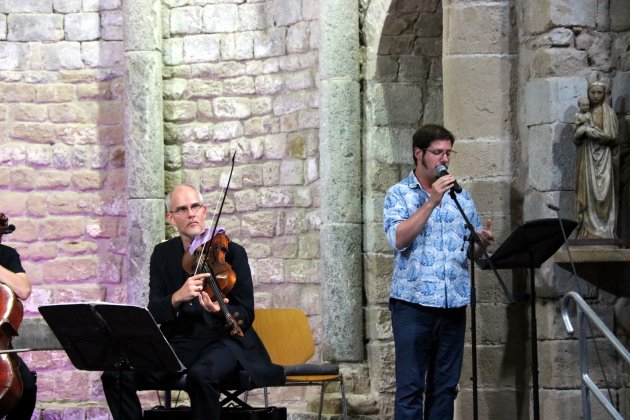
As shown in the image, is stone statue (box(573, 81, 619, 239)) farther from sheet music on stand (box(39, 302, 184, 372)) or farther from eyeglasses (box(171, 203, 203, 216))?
sheet music on stand (box(39, 302, 184, 372))

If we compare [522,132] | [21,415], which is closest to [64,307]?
[21,415]

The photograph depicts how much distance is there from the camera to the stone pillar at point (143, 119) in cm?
947

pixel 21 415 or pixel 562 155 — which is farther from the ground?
pixel 562 155

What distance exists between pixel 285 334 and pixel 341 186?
4.75ft

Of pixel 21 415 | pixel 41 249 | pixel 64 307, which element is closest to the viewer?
A: pixel 64 307

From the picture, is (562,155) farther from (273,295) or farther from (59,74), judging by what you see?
(59,74)

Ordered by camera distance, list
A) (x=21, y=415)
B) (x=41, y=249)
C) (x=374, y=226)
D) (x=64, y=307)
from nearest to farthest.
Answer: (x=64, y=307) → (x=21, y=415) → (x=374, y=226) → (x=41, y=249)

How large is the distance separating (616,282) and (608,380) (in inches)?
20.2

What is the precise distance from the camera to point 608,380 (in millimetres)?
7020

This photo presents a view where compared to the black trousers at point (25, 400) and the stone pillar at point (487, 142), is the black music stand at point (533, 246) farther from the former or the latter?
the black trousers at point (25, 400)

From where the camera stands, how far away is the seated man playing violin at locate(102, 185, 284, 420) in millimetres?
6211

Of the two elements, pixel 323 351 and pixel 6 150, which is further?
pixel 6 150

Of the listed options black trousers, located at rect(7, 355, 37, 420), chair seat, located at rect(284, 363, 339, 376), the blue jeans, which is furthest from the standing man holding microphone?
black trousers, located at rect(7, 355, 37, 420)

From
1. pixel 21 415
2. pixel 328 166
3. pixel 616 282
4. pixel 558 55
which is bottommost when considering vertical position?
pixel 21 415
